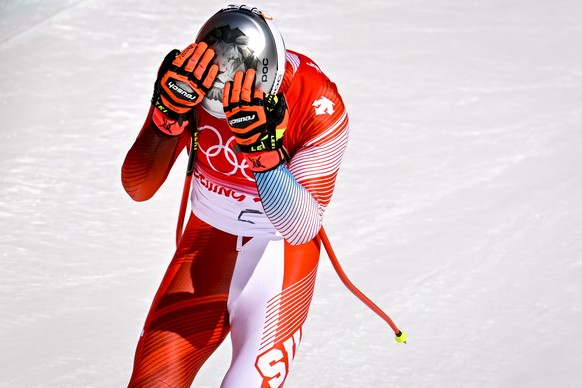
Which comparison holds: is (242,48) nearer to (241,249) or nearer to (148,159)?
(148,159)

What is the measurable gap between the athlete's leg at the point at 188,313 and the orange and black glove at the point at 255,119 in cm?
64

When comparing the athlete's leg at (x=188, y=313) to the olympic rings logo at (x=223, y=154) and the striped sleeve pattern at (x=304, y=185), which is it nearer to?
the olympic rings logo at (x=223, y=154)

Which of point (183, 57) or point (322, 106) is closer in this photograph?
point (183, 57)

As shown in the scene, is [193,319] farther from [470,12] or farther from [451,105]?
[470,12]

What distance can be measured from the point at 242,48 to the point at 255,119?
277 millimetres

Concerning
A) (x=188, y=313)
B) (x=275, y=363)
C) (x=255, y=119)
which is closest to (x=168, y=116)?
(x=255, y=119)

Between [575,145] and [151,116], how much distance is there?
362 centimetres

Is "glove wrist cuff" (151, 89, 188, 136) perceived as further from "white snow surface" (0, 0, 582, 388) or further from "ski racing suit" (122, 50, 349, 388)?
"white snow surface" (0, 0, 582, 388)

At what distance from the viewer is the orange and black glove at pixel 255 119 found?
377 cm

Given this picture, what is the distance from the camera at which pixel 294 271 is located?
438 centimetres

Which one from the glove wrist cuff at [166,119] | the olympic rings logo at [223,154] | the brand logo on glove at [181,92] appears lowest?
the olympic rings logo at [223,154]

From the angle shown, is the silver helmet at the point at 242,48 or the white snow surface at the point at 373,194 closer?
the silver helmet at the point at 242,48

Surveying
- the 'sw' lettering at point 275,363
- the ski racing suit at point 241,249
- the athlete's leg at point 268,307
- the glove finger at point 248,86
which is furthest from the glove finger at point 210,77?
the 'sw' lettering at point 275,363

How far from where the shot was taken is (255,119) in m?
3.80
